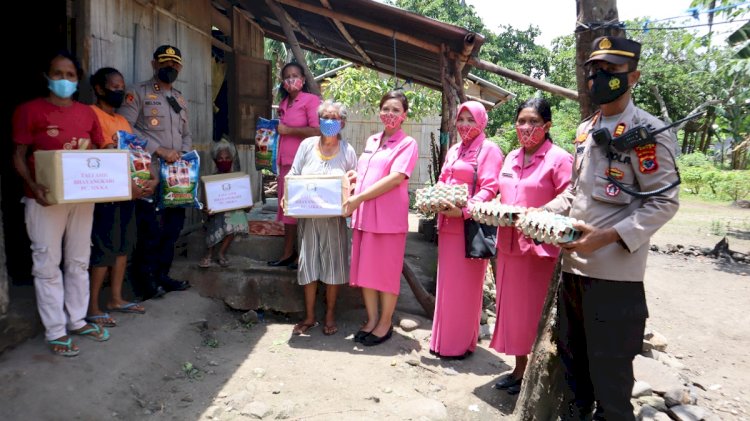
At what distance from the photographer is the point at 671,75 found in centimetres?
2461

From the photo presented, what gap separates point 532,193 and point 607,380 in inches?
52.2

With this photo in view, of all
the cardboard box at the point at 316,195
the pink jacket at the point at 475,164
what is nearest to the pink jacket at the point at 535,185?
the pink jacket at the point at 475,164

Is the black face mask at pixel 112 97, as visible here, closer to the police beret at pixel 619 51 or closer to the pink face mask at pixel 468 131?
the pink face mask at pixel 468 131

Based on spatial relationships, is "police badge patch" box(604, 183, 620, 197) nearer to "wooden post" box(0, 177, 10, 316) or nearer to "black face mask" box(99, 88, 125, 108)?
"black face mask" box(99, 88, 125, 108)

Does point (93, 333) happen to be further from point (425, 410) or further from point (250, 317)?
point (425, 410)

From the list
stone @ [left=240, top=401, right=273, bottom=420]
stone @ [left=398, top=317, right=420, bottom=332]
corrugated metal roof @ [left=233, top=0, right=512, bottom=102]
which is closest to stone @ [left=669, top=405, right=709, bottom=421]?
stone @ [left=398, top=317, right=420, bottom=332]

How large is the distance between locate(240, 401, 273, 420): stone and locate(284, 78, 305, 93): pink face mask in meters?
2.93

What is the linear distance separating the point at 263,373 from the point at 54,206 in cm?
184

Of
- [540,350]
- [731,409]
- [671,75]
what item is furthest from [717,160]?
[540,350]

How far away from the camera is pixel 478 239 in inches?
157

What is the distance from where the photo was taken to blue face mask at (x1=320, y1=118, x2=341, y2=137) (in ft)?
14.6

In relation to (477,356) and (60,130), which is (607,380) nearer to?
(477,356)

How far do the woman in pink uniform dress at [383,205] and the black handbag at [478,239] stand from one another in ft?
1.84

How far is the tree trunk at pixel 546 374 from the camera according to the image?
2961 mm
